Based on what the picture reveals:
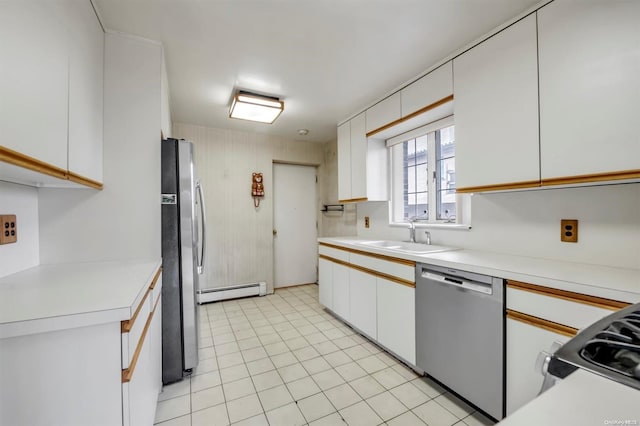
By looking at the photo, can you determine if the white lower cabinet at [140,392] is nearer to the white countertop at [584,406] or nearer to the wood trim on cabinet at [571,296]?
the white countertop at [584,406]

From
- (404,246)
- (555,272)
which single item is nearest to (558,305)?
(555,272)

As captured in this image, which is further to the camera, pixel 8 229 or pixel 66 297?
pixel 8 229

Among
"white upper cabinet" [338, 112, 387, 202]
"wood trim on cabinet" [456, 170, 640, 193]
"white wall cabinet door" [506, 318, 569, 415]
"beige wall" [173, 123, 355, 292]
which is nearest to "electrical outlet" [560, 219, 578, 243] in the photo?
"wood trim on cabinet" [456, 170, 640, 193]

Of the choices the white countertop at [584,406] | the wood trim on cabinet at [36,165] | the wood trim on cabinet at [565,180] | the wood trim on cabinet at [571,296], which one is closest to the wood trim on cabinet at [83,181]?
the wood trim on cabinet at [36,165]

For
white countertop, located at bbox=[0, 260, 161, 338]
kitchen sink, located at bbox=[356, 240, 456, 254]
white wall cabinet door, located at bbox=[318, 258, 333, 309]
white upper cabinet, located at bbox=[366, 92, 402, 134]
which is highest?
white upper cabinet, located at bbox=[366, 92, 402, 134]

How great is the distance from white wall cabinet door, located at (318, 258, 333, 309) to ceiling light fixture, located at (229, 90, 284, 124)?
183cm

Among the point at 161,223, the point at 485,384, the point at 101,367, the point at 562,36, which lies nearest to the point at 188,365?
the point at 161,223

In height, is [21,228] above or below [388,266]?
above

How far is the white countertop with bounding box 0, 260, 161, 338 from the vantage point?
2.65 feet

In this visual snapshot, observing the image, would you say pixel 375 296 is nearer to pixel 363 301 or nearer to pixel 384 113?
pixel 363 301

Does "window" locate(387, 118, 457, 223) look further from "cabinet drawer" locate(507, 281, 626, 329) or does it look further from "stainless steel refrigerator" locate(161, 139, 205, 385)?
"stainless steel refrigerator" locate(161, 139, 205, 385)

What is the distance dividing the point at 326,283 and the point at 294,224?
1.50 m

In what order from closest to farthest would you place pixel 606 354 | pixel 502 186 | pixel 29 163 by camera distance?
pixel 606 354, pixel 29 163, pixel 502 186

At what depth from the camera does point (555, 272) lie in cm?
132
